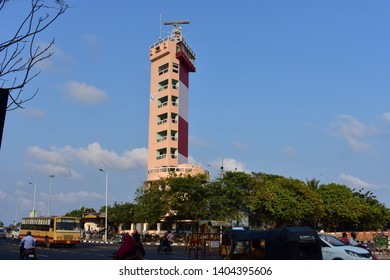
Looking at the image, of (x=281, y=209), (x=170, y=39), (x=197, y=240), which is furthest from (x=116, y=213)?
(x=197, y=240)

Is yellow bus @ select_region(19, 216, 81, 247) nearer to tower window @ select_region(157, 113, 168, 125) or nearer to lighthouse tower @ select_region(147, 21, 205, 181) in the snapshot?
lighthouse tower @ select_region(147, 21, 205, 181)

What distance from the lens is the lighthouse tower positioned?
57.1 metres

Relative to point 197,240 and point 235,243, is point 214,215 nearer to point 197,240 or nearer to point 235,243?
point 197,240

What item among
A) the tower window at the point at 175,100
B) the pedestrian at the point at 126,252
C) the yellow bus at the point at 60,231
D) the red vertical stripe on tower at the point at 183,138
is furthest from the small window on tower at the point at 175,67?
the pedestrian at the point at 126,252

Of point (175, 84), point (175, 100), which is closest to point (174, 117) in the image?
point (175, 100)

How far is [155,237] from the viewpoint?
4706cm

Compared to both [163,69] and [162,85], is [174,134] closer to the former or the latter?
[162,85]

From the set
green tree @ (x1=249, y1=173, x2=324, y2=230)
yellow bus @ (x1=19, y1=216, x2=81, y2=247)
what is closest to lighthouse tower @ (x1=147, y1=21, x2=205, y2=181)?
green tree @ (x1=249, y1=173, x2=324, y2=230)

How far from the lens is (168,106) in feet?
188

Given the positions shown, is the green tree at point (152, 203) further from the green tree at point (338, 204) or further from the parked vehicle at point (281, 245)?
the parked vehicle at point (281, 245)

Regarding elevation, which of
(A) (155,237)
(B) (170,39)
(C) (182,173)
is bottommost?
(A) (155,237)

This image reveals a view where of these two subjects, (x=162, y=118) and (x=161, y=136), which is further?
(x=162, y=118)

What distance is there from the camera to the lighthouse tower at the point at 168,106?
187ft
